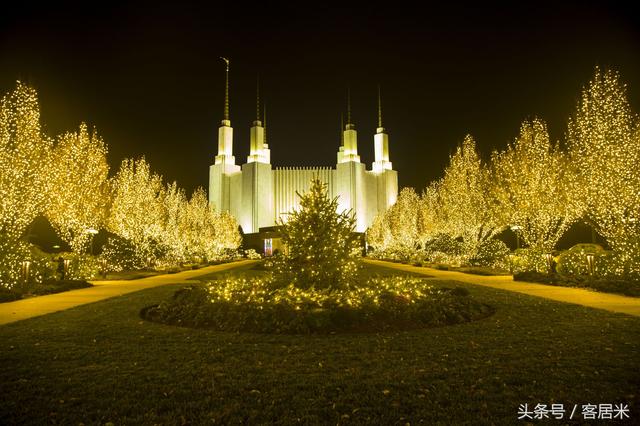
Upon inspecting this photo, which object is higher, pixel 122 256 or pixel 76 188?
pixel 76 188

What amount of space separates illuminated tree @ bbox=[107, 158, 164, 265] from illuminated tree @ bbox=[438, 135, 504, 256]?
23.2m

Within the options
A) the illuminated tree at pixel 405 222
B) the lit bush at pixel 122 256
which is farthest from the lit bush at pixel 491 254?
the lit bush at pixel 122 256

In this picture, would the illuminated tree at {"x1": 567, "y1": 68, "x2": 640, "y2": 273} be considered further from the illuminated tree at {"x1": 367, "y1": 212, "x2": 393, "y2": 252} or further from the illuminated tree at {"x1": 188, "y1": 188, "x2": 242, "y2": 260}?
→ the illuminated tree at {"x1": 188, "y1": 188, "x2": 242, "y2": 260}

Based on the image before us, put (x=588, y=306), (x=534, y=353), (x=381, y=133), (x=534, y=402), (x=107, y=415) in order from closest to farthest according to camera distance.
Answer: (x=107, y=415), (x=534, y=402), (x=534, y=353), (x=588, y=306), (x=381, y=133)

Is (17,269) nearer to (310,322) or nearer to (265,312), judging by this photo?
(265,312)

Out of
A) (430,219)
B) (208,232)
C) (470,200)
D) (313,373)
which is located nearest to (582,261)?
(470,200)

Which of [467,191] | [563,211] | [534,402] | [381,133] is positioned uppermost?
[381,133]

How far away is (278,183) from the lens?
288ft

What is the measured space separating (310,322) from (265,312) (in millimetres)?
1115

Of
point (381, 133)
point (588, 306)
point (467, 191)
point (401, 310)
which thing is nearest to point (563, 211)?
point (467, 191)

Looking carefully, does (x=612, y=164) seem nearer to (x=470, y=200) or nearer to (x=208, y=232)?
(x=470, y=200)

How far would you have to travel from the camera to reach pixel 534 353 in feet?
21.9

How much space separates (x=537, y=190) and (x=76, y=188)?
26160mm

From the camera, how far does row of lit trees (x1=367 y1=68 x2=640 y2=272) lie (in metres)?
18.0
